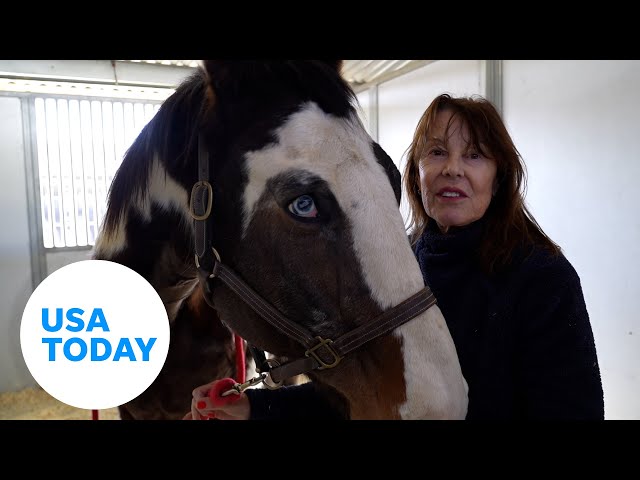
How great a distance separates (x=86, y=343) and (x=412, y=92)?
9.71 ft

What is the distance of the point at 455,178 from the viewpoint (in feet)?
3.26

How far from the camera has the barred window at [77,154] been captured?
2.89 metres

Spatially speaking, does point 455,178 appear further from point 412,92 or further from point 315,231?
point 412,92

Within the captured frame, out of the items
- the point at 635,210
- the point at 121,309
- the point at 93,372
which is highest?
the point at 635,210

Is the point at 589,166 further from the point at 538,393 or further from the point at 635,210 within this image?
the point at 538,393

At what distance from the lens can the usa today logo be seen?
0.76m

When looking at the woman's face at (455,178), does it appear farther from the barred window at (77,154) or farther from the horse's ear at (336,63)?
the barred window at (77,154)

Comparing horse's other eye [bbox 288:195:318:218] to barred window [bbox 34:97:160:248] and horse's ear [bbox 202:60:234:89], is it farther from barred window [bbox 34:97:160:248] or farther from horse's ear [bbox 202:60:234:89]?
barred window [bbox 34:97:160:248]

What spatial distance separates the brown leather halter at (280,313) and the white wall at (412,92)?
171 centimetres

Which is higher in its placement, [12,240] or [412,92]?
[412,92]

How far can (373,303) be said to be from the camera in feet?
2.49

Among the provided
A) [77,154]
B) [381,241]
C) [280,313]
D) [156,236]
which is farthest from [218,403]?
[77,154]
